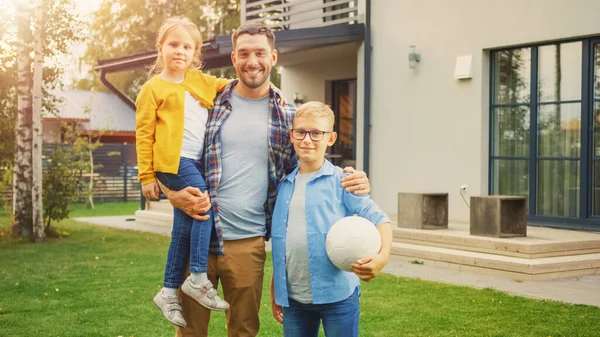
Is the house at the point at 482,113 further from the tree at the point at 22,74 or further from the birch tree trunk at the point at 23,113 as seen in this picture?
the birch tree trunk at the point at 23,113

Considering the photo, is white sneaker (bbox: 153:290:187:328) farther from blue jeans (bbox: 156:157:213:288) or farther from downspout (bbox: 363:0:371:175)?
downspout (bbox: 363:0:371:175)

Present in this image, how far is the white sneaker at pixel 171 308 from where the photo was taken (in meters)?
3.71

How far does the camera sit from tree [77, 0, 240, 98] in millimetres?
31250

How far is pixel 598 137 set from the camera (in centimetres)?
1059

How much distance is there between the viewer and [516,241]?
30.2 feet

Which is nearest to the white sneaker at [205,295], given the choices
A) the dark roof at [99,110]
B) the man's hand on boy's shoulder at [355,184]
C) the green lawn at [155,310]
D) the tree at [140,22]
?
the man's hand on boy's shoulder at [355,184]

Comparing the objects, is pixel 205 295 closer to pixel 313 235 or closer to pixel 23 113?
pixel 313 235

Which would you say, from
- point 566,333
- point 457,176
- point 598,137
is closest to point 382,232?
point 566,333

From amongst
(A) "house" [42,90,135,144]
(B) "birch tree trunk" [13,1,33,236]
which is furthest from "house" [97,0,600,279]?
(A) "house" [42,90,135,144]

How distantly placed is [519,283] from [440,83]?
476 cm

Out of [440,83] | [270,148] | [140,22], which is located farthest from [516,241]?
[140,22]

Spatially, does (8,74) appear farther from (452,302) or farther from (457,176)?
(452,302)

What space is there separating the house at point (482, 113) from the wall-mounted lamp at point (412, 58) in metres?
0.02

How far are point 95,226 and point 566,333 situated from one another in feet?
36.6
